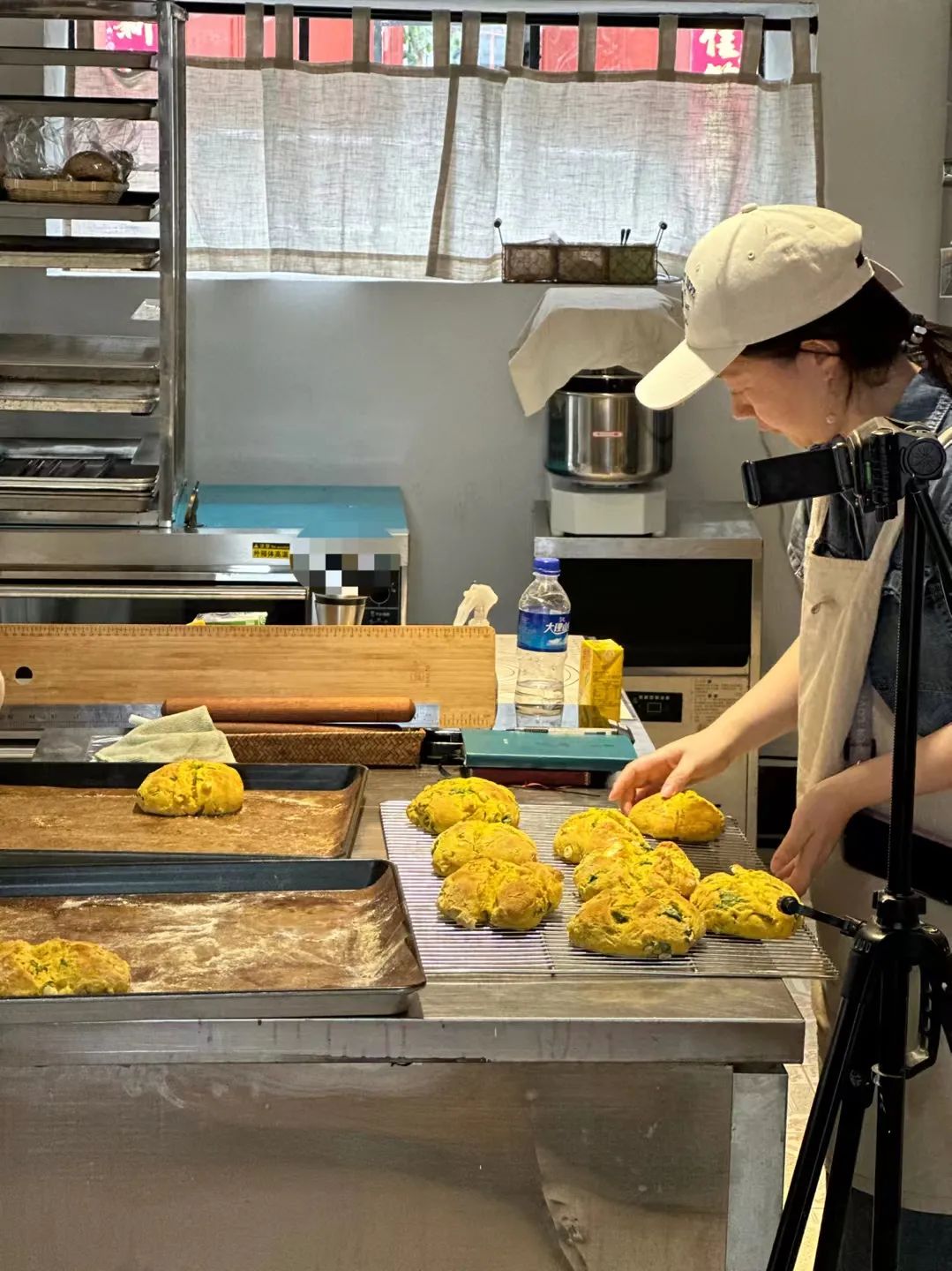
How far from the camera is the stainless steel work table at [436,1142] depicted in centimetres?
139

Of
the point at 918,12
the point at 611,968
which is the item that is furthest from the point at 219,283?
the point at 611,968

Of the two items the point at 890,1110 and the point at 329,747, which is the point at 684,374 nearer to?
the point at 329,747

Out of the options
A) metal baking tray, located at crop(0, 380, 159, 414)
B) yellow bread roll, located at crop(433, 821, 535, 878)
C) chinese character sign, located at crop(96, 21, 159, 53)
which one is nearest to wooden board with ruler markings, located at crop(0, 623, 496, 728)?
yellow bread roll, located at crop(433, 821, 535, 878)

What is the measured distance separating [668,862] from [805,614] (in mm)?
397

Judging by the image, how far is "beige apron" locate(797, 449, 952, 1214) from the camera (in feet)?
5.72

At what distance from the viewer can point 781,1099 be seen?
1.43 m

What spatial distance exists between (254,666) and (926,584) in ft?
3.42

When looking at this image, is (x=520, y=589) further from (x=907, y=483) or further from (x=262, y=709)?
(x=907, y=483)

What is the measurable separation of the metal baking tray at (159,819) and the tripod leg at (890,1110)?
2.26 feet

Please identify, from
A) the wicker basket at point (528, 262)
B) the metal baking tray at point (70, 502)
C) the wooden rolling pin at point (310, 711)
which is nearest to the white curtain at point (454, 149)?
the wicker basket at point (528, 262)

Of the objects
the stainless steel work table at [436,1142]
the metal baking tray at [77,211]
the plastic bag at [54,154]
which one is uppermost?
the plastic bag at [54,154]

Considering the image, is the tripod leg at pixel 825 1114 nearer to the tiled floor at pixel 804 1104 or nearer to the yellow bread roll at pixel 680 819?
the yellow bread roll at pixel 680 819

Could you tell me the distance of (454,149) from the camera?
4.17 metres

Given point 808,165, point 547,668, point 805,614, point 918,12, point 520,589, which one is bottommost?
point 520,589
